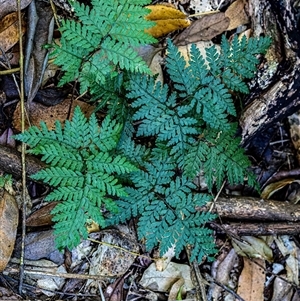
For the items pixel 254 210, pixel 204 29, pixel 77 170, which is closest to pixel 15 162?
pixel 77 170

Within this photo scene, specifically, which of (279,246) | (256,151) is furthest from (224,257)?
(256,151)

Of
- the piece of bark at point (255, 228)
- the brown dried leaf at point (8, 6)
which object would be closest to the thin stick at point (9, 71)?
the brown dried leaf at point (8, 6)

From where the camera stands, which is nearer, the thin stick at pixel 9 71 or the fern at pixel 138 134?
the fern at pixel 138 134

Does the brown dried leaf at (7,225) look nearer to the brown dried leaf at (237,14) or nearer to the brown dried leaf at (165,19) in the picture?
the brown dried leaf at (165,19)

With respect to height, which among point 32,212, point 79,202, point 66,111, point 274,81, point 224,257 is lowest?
point 224,257

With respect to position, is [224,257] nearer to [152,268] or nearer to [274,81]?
[152,268]

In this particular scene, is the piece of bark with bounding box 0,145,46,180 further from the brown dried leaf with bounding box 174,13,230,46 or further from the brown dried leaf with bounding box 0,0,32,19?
the brown dried leaf with bounding box 174,13,230,46

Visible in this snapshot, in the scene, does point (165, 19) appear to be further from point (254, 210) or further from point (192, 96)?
point (254, 210)
